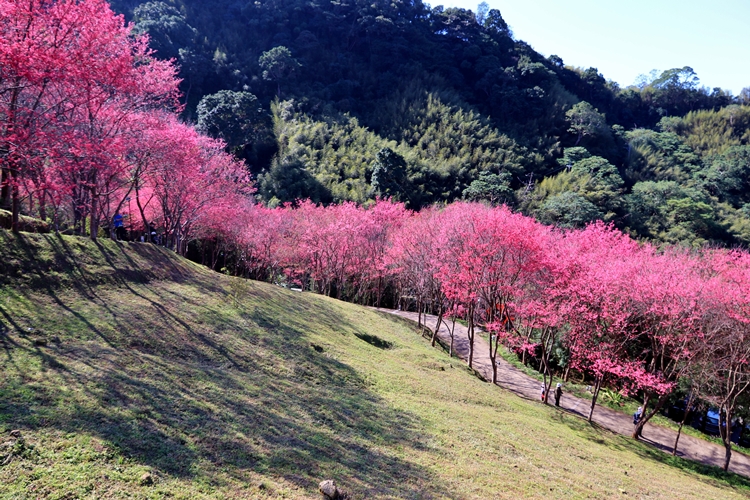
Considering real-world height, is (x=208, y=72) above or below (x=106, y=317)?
above

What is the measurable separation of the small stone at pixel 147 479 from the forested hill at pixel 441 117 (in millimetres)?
41365

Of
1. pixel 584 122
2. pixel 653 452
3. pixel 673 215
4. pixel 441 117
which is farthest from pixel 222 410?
pixel 584 122

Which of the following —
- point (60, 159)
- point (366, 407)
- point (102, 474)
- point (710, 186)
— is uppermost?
point (710, 186)

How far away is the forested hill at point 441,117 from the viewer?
154ft

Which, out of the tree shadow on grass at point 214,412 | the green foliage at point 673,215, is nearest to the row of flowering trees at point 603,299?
the tree shadow on grass at point 214,412

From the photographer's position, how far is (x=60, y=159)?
29.7ft

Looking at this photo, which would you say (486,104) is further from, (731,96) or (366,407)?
(366,407)

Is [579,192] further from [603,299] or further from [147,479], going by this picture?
[147,479]

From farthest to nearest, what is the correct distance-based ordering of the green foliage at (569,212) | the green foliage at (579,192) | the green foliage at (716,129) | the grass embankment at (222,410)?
1. the green foliage at (716,129)
2. the green foliage at (579,192)
3. the green foliage at (569,212)
4. the grass embankment at (222,410)

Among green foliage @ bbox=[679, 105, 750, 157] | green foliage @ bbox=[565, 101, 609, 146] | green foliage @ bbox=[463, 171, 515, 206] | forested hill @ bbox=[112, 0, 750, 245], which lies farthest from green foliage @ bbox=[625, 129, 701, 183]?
green foliage @ bbox=[463, 171, 515, 206]

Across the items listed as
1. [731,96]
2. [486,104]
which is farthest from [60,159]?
[731,96]

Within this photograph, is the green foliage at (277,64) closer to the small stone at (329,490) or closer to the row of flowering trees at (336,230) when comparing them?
the row of flowering trees at (336,230)

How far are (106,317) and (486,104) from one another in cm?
6859

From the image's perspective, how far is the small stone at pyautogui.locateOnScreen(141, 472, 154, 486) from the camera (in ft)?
15.8
